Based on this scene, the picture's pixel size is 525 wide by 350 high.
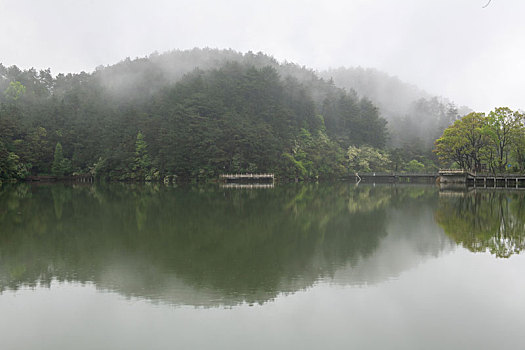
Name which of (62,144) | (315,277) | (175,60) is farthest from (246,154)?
(315,277)

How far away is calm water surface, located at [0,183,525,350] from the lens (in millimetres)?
5902

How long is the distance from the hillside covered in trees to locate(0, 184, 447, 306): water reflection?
3991 centimetres

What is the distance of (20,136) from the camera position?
61906mm

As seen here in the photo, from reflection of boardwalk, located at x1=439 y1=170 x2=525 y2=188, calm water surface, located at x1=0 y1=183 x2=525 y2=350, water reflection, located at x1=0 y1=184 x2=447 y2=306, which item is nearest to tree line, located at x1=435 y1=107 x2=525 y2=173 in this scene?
reflection of boardwalk, located at x1=439 y1=170 x2=525 y2=188

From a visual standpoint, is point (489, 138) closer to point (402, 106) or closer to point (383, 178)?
point (383, 178)

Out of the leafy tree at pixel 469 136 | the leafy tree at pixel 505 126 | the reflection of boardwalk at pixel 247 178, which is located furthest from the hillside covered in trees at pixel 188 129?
the leafy tree at pixel 505 126

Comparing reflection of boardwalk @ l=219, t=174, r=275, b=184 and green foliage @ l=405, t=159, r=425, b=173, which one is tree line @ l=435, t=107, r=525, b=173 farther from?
reflection of boardwalk @ l=219, t=174, r=275, b=184

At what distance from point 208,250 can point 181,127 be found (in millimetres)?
50236

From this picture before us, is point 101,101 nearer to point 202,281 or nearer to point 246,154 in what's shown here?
point 246,154

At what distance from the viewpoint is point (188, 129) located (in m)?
58.5

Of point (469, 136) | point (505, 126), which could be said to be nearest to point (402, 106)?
point (469, 136)

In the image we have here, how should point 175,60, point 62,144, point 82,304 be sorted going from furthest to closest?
1. point 175,60
2. point 62,144
3. point 82,304

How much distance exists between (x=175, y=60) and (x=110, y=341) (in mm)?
91521

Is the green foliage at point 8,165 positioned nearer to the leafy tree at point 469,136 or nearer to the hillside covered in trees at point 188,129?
the hillside covered in trees at point 188,129
